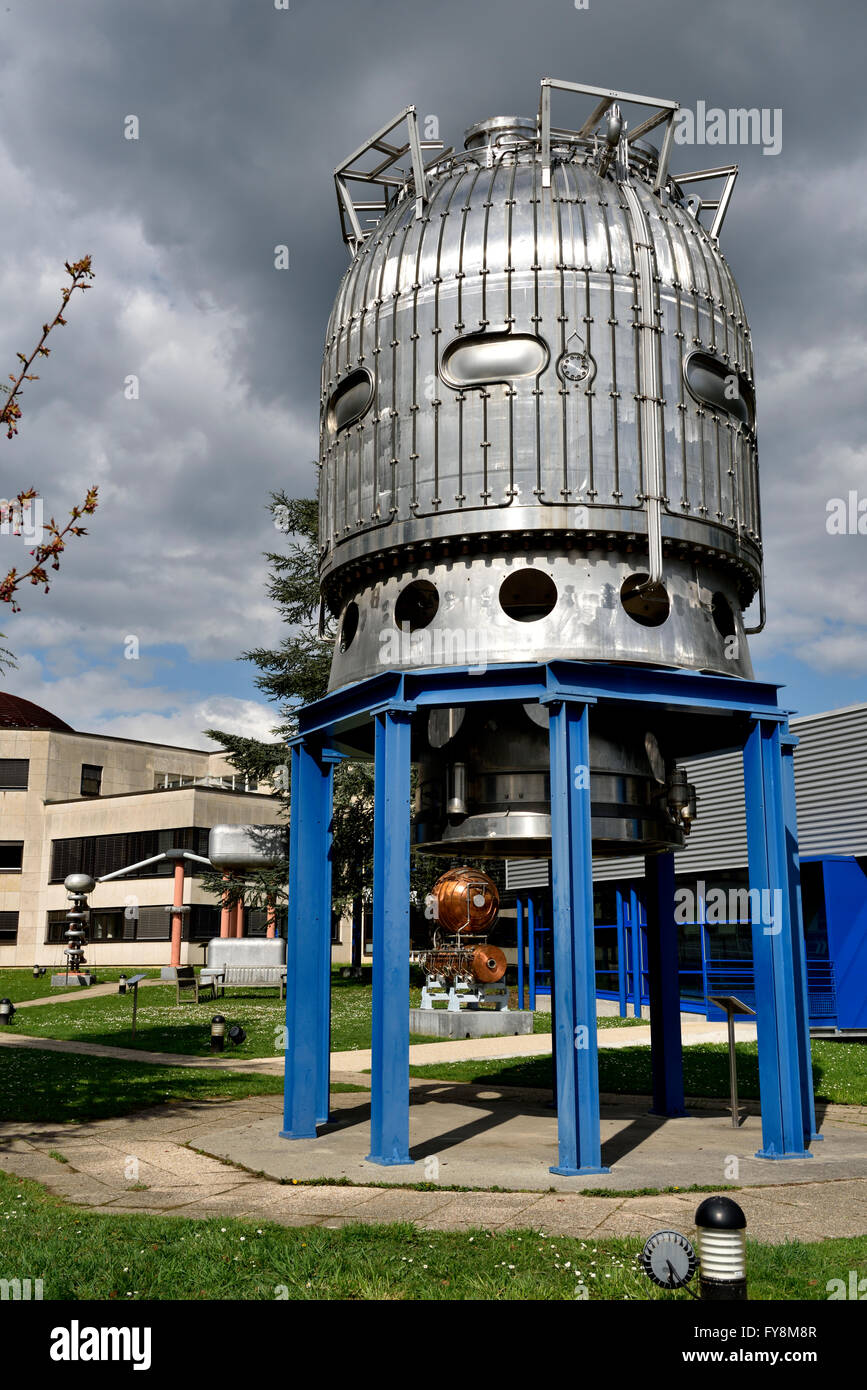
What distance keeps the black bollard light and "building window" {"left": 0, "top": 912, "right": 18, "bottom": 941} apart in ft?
217

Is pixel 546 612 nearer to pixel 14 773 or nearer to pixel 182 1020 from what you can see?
pixel 182 1020

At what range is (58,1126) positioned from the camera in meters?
13.4

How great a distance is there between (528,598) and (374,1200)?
266 inches

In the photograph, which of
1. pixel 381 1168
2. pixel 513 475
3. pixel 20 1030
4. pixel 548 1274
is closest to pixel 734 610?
pixel 513 475

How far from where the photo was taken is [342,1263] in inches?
278

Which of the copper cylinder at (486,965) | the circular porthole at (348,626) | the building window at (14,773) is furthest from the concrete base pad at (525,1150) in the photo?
the building window at (14,773)

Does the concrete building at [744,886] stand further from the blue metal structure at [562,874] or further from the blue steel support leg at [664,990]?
the blue metal structure at [562,874]

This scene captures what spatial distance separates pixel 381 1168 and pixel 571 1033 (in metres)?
2.15

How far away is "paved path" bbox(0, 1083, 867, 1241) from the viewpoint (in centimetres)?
845

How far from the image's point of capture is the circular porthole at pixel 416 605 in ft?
42.0

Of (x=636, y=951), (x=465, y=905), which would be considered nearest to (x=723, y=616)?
(x=465, y=905)

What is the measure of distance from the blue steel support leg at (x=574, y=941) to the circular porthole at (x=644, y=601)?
73.3 inches

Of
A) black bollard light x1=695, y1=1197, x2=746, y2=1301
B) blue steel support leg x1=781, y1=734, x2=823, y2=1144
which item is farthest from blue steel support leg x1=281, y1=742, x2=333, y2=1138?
black bollard light x1=695, y1=1197, x2=746, y2=1301
